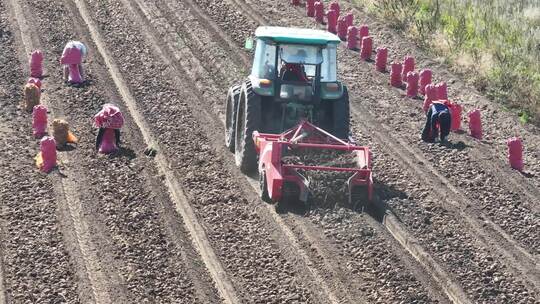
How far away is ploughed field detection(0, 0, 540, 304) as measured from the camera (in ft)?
40.8

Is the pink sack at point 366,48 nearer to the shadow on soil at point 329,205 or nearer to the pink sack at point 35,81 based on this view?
the pink sack at point 35,81

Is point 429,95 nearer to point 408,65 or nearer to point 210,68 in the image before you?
point 408,65

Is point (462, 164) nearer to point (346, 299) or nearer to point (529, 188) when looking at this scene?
→ point (529, 188)

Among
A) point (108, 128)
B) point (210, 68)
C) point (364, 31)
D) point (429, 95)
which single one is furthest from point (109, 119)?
point (364, 31)

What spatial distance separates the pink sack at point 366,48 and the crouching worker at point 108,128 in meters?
7.96

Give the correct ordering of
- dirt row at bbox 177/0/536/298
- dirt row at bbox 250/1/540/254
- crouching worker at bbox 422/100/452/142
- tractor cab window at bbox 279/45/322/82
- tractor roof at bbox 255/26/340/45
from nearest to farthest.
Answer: dirt row at bbox 177/0/536/298, dirt row at bbox 250/1/540/254, tractor roof at bbox 255/26/340/45, tractor cab window at bbox 279/45/322/82, crouching worker at bbox 422/100/452/142

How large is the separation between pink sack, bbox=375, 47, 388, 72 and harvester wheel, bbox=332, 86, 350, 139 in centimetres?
683

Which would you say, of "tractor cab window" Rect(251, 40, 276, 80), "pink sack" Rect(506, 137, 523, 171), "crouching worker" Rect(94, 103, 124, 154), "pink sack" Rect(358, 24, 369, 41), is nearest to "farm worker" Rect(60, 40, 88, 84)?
"crouching worker" Rect(94, 103, 124, 154)

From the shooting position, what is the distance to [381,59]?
74.4ft

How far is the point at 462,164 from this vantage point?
17188 millimetres

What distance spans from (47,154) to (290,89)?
160 inches

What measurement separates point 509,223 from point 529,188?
166 centimetres

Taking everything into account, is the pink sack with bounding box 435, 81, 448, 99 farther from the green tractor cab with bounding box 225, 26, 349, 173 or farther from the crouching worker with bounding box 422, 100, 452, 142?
the green tractor cab with bounding box 225, 26, 349, 173

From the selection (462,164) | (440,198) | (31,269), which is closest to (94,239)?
(31,269)
